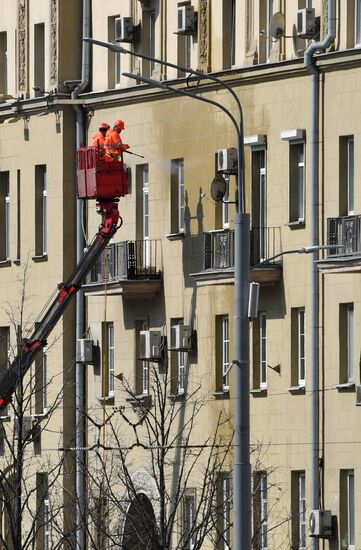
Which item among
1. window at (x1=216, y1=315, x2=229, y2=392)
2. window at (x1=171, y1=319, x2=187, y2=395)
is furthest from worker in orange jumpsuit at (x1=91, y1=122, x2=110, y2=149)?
window at (x1=216, y1=315, x2=229, y2=392)

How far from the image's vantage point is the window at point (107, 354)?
68.2 metres

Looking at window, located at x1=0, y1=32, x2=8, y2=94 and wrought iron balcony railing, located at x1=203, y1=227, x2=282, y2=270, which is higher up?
window, located at x1=0, y1=32, x2=8, y2=94

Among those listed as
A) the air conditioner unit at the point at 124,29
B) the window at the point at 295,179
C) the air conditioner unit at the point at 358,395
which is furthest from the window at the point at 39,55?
the air conditioner unit at the point at 358,395

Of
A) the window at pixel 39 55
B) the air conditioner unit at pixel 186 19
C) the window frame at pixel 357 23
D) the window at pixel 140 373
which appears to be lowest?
the window at pixel 140 373

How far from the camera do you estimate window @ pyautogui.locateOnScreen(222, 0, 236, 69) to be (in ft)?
209

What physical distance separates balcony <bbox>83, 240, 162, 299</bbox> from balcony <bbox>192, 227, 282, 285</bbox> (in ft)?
8.05

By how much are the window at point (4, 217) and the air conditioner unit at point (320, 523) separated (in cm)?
1566

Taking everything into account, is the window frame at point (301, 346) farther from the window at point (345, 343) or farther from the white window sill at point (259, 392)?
the window at point (345, 343)

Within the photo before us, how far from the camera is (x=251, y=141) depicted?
203 ft

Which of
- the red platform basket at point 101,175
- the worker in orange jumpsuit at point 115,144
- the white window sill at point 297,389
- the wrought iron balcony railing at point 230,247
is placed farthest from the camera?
the red platform basket at point 101,175

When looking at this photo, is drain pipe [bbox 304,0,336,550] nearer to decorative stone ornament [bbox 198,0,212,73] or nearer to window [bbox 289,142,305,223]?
window [bbox 289,142,305,223]

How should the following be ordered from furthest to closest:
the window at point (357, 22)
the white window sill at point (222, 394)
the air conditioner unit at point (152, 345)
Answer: the air conditioner unit at point (152, 345) → the white window sill at point (222, 394) → the window at point (357, 22)

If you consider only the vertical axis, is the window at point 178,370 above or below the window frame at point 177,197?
below

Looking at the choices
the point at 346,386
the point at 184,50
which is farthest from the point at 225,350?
the point at 184,50
